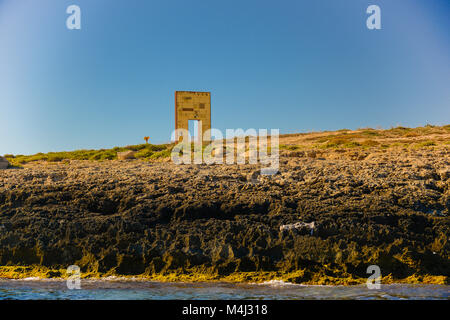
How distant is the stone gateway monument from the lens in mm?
26766

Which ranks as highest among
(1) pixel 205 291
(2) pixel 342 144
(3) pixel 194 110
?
(3) pixel 194 110

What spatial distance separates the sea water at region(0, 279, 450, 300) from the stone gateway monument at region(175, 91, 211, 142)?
67.0 ft

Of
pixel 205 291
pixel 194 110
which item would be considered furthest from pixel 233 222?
pixel 194 110

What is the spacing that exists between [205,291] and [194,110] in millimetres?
21529

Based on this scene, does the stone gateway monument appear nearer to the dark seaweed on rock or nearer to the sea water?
the dark seaweed on rock

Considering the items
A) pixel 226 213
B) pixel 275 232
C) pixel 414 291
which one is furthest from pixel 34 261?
pixel 414 291

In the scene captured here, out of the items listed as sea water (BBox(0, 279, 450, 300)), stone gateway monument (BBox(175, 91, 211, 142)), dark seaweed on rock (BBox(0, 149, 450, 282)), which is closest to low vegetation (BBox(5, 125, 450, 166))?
stone gateway monument (BBox(175, 91, 211, 142))

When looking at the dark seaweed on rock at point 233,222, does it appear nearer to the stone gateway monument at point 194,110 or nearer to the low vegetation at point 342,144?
the low vegetation at point 342,144

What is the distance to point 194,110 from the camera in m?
27.0

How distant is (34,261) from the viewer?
734cm

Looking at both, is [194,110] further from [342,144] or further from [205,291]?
[205,291]

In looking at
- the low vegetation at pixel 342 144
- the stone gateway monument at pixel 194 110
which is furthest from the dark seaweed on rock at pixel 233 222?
the stone gateway monument at pixel 194 110
